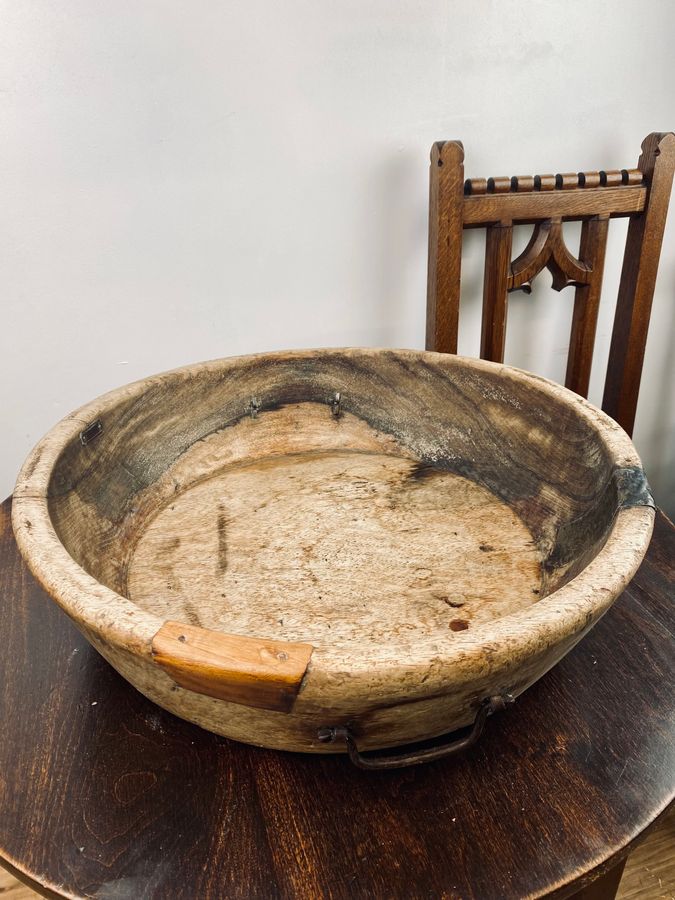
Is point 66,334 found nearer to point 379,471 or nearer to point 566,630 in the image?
point 379,471

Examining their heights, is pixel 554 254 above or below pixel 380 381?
above

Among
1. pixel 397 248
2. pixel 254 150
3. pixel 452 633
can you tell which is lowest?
pixel 452 633

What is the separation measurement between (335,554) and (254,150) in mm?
583

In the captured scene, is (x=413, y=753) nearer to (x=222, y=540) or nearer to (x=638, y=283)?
(x=222, y=540)

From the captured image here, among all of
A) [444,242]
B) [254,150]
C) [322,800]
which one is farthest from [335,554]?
[254,150]

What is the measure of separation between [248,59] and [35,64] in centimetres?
26

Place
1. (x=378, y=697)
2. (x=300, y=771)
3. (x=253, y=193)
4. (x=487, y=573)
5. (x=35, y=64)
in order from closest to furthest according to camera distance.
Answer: (x=378, y=697)
(x=300, y=771)
(x=487, y=573)
(x=35, y=64)
(x=253, y=193)

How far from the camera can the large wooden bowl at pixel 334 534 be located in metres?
0.37

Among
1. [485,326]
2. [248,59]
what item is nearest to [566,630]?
[485,326]

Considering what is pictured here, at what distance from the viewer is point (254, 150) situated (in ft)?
2.93

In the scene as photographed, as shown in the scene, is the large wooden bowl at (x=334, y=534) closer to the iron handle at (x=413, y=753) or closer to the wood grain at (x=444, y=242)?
the iron handle at (x=413, y=753)

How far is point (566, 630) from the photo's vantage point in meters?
0.38

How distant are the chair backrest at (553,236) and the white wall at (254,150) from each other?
110 millimetres

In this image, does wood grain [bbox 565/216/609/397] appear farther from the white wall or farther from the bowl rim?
the bowl rim
